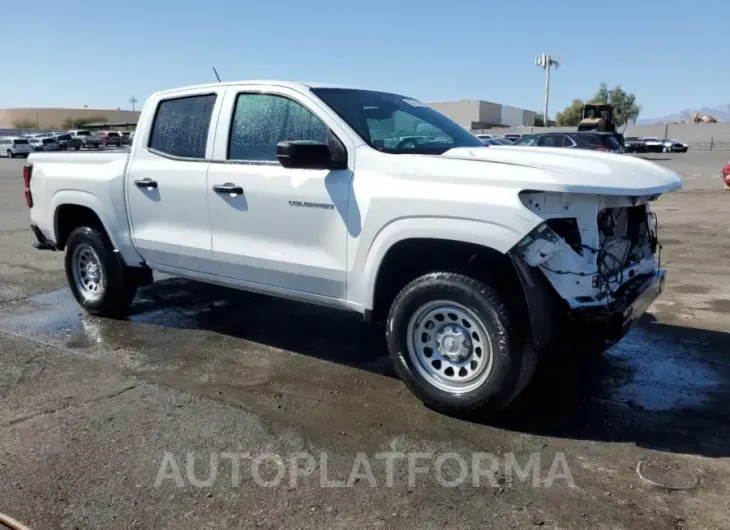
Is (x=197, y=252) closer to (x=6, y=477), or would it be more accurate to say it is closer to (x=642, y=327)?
(x=6, y=477)

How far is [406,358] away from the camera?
4223 millimetres

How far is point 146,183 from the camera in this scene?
557 cm

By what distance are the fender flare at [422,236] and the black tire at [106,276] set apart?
2765 mm

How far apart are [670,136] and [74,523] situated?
7461cm

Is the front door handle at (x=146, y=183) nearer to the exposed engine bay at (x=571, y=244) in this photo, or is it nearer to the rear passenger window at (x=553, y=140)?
the exposed engine bay at (x=571, y=244)

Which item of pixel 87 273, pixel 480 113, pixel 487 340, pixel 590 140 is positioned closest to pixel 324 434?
pixel 487 340

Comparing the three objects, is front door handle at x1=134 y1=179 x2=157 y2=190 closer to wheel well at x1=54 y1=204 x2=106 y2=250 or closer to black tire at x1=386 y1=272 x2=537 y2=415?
wheel well at x1=54 y1=204 x2=106 y2=250

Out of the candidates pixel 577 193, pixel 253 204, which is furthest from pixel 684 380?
pixel 253 204

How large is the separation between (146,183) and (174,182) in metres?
0.37

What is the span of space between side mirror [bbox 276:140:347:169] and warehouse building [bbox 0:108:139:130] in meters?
119

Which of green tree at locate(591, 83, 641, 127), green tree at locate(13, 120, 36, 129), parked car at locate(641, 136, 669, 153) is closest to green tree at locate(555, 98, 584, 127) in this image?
green tree at locate(591, 83, 641, 127)

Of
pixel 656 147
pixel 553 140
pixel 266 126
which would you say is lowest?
pixel 656 147

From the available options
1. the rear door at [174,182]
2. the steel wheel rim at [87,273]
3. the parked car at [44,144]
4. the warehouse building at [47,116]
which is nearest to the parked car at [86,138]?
the parked car at [44,144]

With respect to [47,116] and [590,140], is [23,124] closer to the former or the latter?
[47,116]
